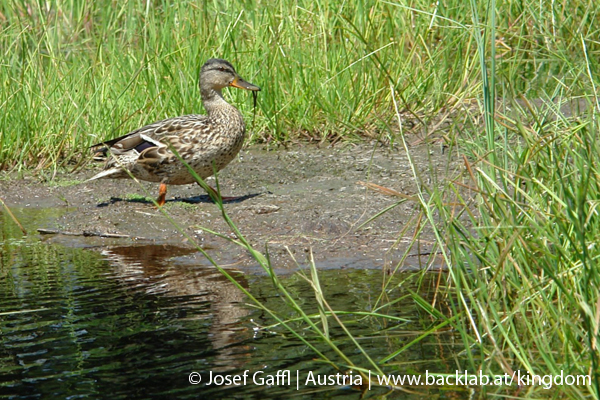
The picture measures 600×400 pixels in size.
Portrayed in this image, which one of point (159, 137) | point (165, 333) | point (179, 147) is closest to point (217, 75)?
point (159, 137)

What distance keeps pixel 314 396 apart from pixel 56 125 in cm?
542

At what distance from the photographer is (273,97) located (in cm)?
800

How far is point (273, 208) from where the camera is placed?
630cm

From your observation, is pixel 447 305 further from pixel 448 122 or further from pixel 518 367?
pixel 448 122

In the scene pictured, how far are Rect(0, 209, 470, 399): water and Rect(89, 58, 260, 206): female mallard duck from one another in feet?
4.69

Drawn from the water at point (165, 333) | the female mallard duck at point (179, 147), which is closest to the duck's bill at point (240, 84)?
the female mallard duck at point (179, 147)

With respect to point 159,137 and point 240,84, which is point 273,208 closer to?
point 159,137

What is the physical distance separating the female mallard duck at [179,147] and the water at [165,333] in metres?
1.43

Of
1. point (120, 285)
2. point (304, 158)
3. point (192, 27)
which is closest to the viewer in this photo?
point (120, 285)

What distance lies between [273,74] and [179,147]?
172 cm

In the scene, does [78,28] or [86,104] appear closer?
[86,104]

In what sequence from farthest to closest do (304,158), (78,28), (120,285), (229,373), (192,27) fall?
(78,28) < (192,27) < (304,158) < (120,285) < (229,373)

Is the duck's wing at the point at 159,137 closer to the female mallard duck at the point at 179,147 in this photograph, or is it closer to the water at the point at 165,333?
the female mallard duck at the point at 179,147

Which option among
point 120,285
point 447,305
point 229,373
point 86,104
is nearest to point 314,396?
point 229,373
